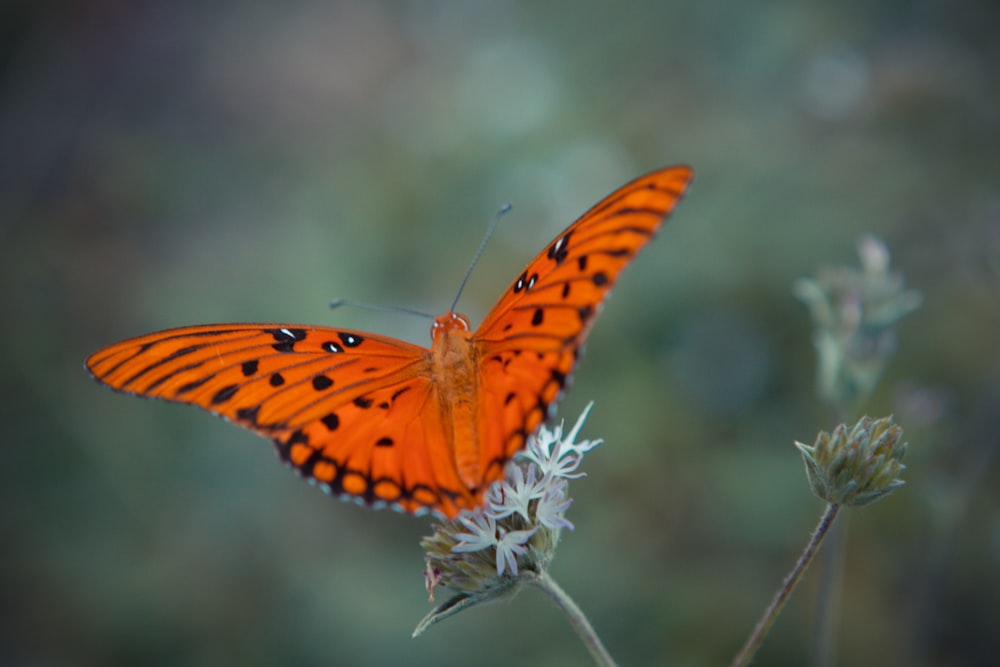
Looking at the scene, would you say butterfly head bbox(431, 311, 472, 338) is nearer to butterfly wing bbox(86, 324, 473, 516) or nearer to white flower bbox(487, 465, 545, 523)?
butterfly wing bbox(86, 324, 473, 516)

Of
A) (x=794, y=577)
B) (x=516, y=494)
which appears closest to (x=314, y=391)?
(x=516, y=494)

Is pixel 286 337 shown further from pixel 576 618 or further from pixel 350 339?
pixel 576 618

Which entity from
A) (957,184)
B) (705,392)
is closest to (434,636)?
(705,392)

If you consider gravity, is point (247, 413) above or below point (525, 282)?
below

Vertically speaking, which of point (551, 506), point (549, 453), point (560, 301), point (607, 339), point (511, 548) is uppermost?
point (607, 339)

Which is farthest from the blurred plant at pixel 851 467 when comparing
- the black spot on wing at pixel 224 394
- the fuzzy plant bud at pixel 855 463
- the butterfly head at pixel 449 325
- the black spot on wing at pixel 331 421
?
the black spot on wing at pixel 224 394

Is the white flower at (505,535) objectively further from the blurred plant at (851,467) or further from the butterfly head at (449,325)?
the blurred plant at (851,467)

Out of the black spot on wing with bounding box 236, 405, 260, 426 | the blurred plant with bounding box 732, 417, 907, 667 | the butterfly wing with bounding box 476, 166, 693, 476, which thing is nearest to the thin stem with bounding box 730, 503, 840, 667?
the blurred plant with bounding box 732, 417, 907, 667
